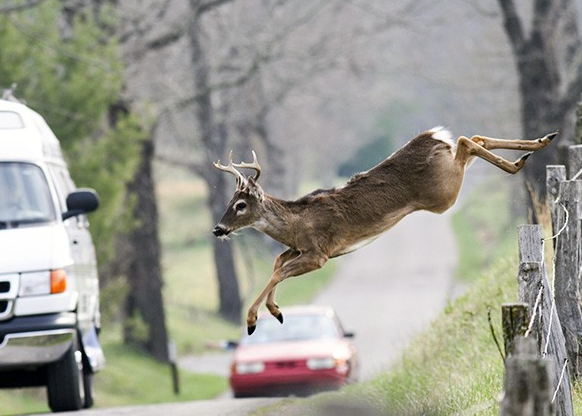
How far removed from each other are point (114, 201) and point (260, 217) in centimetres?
1425

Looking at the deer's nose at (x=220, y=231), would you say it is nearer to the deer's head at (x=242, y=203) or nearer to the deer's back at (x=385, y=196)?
the deer's head at (x=242, y=203)

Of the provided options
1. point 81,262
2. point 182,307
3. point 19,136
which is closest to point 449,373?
point 81,262

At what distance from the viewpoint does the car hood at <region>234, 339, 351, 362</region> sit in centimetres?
1830

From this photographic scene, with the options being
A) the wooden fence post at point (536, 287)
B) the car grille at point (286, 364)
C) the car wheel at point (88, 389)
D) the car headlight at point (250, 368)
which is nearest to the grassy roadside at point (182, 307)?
the car headlight at point (250, 368)

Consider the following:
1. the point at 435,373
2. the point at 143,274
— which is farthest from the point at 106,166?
the point at 435,373

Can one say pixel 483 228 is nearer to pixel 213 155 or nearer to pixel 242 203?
pixel 213 155

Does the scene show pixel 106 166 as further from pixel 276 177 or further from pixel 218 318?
pixel 276 177

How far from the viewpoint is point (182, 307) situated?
127ft

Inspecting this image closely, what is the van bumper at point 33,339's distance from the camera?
1148 cm

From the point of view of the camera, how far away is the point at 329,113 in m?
75.1

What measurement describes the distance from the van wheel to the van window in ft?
6.63

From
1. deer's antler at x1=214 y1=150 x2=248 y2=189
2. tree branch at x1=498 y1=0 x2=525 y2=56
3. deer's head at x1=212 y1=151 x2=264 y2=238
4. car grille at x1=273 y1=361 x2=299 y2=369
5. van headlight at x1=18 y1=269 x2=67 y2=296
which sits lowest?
car grille at x1=273 y1=361 x2=299 y2=369

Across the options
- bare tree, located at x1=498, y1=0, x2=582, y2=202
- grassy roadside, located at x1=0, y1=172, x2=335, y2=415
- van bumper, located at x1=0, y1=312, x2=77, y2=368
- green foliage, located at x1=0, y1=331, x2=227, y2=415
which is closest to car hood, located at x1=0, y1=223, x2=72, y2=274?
van bumper, located at x1=0, y1=312, x2=77, y2=368

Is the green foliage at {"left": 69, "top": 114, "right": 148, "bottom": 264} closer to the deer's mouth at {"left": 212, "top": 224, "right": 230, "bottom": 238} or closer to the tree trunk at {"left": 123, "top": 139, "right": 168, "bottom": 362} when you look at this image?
the tree trunk at {"left": 123, "top": 139, "right": 168, "bottom": 362}
